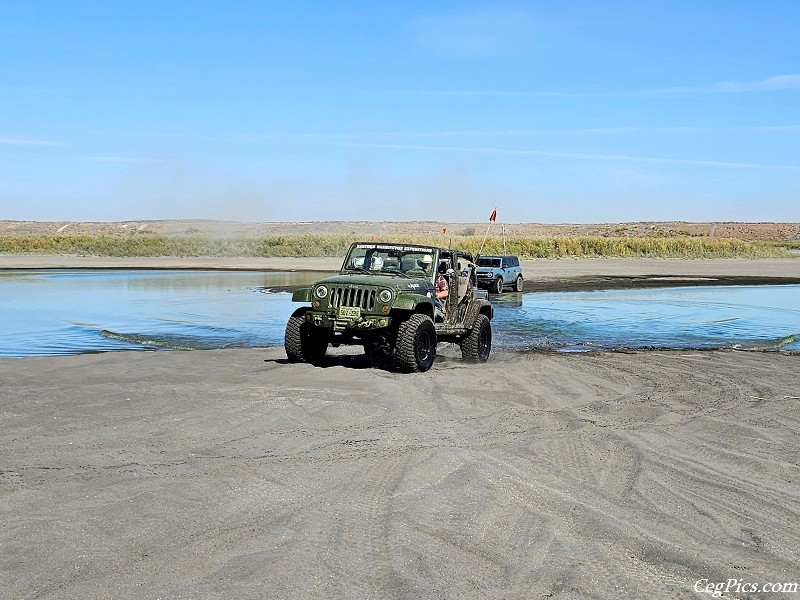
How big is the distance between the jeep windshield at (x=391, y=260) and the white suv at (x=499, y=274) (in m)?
21.0

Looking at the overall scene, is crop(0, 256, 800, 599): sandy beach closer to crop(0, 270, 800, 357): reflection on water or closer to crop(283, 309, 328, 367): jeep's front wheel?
crop(283, 309, 328, 367): jeep's front wheel

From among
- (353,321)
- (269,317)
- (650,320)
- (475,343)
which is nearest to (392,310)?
(353,321)

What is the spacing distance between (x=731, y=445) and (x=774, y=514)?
8.58 ft

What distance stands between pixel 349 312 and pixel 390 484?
266 inches

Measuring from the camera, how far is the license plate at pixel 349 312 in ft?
47.3

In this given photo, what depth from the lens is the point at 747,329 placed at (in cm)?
2312

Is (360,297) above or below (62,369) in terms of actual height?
above

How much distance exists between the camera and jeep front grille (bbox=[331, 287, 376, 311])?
47.4ft

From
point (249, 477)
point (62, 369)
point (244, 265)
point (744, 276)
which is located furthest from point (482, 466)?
point (244, 265)

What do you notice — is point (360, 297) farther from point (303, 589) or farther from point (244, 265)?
point (244, 265)

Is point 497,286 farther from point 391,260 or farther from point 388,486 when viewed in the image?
point 388,486

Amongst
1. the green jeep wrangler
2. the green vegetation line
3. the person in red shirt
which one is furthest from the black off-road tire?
the green vegetation line

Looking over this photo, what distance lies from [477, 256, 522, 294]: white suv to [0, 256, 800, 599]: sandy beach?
75.5ft

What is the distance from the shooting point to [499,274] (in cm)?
3750
